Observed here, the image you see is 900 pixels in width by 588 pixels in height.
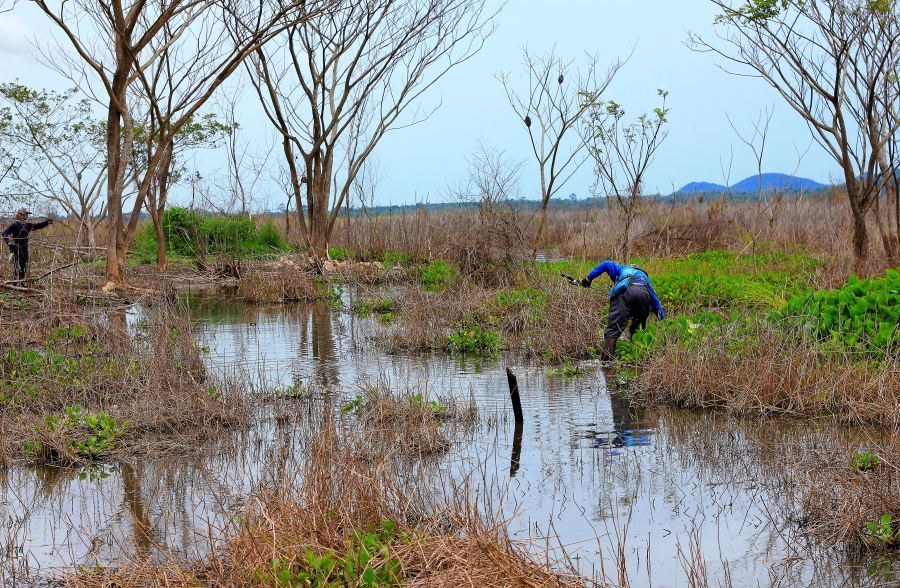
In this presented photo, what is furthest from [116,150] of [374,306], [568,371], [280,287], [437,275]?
[568,371]

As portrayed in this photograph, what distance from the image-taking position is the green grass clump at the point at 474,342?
13281 mm

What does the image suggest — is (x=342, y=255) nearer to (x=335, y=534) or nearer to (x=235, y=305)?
(x=235, y=305)

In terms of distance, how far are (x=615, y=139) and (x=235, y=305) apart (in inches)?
423

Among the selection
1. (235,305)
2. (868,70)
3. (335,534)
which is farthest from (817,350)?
(235,305)

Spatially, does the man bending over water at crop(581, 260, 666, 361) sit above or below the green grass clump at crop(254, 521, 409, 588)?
above

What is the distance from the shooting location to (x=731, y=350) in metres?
9.96

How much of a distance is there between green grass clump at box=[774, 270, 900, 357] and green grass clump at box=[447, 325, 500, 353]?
4.15 metres

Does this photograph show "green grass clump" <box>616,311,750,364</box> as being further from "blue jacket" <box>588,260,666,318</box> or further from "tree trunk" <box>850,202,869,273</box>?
"tree trunk" <box>850,202,869,273</box>

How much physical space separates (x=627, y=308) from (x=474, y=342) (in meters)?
2.53

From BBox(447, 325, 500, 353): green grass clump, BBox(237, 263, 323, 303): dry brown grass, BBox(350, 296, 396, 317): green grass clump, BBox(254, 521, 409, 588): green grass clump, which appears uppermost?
BBox(237, 263, 323, 303): dry brown grass

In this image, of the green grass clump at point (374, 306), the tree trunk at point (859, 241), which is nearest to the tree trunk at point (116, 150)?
the green grass clump at point (374, 306)

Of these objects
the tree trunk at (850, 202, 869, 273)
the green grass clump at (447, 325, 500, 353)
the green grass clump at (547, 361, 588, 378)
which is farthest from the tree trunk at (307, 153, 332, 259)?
the green grass clump at (547, 361, 588, 378)

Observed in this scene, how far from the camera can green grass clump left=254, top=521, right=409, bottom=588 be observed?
4637 millimetres

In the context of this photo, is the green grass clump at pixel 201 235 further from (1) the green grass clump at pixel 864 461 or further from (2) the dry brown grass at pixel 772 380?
(1) the green grass clump at pixel 864 461
